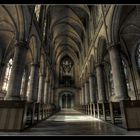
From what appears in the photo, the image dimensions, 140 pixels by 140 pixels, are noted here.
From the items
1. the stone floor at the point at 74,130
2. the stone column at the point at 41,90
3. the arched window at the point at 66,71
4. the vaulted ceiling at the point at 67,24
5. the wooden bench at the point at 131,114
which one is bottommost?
the stone floor at the point at 74,130

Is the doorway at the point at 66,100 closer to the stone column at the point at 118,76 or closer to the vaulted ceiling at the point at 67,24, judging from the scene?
the vaulted ceiling at the point at 67,24

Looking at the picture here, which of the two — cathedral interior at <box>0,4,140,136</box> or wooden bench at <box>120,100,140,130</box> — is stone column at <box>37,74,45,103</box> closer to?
cathedral interior at <box>0,4,140,136</box>

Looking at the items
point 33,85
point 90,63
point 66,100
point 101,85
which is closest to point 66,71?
point 66,100

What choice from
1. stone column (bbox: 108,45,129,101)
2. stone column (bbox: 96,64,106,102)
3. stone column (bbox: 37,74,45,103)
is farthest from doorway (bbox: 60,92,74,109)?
stone column (bbox: 108,45,129,101)

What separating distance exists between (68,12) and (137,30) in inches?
471

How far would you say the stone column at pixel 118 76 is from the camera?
7161 millimetres

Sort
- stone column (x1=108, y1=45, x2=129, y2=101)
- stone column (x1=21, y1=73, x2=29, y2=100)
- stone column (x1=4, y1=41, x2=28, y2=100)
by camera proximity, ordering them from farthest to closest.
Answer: stone column (x1=21, y1=73, x2=29, y2=100), stone column (x1=108, y1=45, x2=129, y2=101), stone column (x1=4, y1=41, x2=28, y2=100)

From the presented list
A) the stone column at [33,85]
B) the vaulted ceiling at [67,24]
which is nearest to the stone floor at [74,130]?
the stone column at [33,85]

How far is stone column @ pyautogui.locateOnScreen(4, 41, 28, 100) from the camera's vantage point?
6.66 metres

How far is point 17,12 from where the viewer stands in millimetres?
7984

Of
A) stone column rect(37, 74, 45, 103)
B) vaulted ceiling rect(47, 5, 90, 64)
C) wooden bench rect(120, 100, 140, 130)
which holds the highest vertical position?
vaulted ceiling rect(47, 5, 90, 64)

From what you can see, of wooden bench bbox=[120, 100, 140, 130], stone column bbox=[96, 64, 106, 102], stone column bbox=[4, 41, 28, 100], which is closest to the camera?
wooden bench bbox=[120, 100, 140, 130]

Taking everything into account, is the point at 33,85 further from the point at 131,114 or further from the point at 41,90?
the point at 131,114

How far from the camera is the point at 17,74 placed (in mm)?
7199
